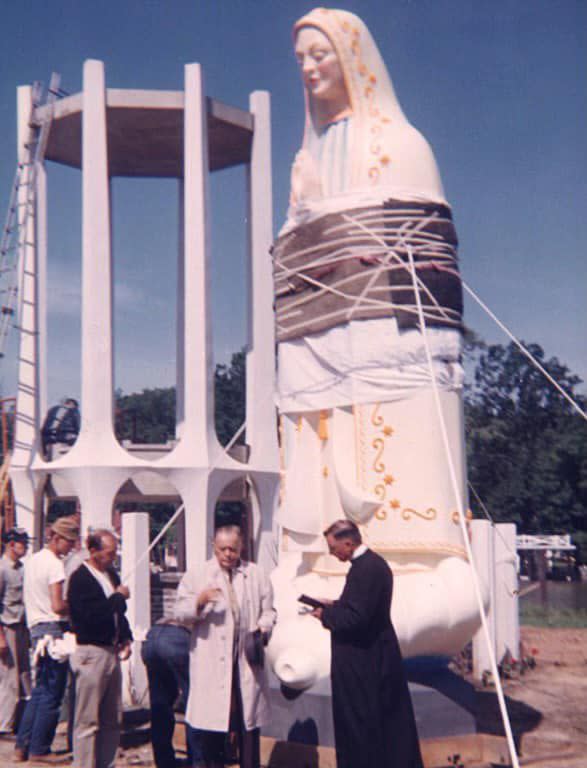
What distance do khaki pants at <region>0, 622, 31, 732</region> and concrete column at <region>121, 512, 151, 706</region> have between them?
306cm

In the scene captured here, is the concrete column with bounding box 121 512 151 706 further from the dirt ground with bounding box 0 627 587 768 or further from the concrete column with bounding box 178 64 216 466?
the concrete column with bounding box 178 64 216 466

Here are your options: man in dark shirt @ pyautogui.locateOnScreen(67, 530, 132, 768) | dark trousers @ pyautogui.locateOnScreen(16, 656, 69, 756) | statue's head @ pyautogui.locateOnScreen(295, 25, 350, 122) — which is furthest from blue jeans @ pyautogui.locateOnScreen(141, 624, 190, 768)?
statue's head @ pyautogui.locateOnScreen(295, 25, 350, 122)

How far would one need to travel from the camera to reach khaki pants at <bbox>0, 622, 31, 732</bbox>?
9258 millimetres

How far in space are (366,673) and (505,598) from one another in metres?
7.31

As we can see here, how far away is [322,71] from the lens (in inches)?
361

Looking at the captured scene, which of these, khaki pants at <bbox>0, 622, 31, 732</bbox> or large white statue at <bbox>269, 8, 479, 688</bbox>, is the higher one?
large white statue at <bbox>269, 8, 479, 688</bbox>

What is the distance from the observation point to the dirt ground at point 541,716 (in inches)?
333

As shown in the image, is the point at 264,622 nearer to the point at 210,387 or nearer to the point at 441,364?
the point at 441,364

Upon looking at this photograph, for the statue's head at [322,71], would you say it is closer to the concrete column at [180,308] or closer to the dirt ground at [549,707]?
the dirt ground at [549,707]

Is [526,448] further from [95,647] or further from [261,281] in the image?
[95,647]

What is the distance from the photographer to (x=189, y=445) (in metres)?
16.4

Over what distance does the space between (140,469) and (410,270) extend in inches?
338

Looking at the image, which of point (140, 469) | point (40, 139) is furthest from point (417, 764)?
point (40, 139)

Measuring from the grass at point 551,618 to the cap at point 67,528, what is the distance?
42.9 ft
